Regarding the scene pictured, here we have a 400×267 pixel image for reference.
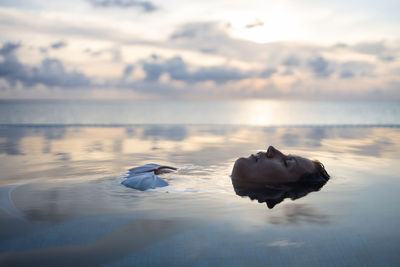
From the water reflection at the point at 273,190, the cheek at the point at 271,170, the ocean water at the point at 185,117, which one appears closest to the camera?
the water reflection at the point at 273,190

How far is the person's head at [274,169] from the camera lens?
5559 millimetres

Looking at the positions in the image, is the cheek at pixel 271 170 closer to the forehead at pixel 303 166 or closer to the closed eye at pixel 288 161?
the closed eye at pixel 288 161

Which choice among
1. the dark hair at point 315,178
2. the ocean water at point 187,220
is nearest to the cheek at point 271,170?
the dark hair at point 315,178

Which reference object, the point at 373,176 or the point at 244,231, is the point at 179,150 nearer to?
the point at 373,176

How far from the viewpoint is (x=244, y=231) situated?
3.52 m

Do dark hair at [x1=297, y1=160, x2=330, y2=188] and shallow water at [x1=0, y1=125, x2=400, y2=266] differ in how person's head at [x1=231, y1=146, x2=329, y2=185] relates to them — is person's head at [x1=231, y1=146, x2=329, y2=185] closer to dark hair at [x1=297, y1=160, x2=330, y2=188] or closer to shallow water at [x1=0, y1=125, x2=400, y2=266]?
dark hair at [x1=297, y1=160, x2=330, y2=188]

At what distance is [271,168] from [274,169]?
50 mm

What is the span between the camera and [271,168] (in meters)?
5.57

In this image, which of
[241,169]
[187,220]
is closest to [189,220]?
[187,220]

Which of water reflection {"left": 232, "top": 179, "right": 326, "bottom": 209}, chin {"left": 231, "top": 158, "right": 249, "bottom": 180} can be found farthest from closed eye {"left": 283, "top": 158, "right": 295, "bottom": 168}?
chin {"left": 231, "top": 158, "right": 249, "bottom": 180}

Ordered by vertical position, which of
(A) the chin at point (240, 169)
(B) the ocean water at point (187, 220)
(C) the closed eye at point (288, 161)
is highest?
(C) the closed eye at point (288, 161)

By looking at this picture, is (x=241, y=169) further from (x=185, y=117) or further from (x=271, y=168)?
(x=185, y=117)

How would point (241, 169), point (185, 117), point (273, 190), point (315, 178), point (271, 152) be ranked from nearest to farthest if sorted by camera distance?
point (273, 190) → point (271, 152) → point (241, 169) → point (315, 178) → point (185, 117)

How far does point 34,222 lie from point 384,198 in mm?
4539
